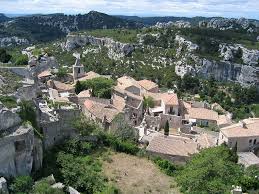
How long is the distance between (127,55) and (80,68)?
59.7m

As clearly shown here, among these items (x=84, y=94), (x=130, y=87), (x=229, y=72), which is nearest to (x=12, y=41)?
(x=229, y=72)

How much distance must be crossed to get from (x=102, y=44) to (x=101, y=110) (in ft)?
322

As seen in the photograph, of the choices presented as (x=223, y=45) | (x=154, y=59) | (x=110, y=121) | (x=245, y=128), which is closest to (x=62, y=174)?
(x=110, y=121)

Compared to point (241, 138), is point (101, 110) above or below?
above

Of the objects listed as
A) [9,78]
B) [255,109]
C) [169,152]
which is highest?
[9,78]

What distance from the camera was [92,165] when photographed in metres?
37.7

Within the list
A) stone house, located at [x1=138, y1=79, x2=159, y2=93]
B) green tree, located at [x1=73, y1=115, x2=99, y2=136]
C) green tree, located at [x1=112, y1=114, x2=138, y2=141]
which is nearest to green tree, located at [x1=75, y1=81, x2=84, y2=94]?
stone house, located at [x1=138, y1=79, x2=159, y2=93]

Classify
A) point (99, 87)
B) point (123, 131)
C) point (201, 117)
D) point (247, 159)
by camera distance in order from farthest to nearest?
1. point (201, 117)
2. point (99, 87)
3. point (123, 131)
4. point (247, 159)

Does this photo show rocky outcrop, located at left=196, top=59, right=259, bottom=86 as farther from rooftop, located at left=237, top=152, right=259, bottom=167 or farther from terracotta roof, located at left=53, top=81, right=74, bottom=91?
rooftop, located at left=237, top=152, right=259, bottom=167

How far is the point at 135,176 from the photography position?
37562 millimetres

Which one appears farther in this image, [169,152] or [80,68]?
[80,68]

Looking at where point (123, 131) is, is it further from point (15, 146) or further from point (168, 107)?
point (168, 107)

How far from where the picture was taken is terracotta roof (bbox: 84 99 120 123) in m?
50.1

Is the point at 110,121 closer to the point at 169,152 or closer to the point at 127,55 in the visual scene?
the point at 169,152
